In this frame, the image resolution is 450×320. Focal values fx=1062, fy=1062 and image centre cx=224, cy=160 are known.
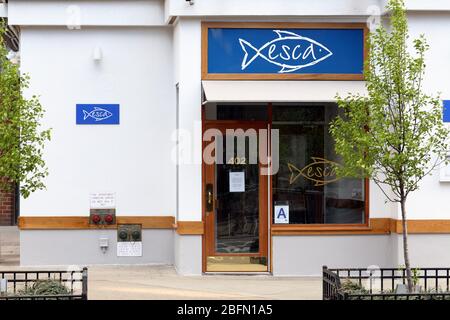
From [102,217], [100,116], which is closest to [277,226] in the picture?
[102,217]

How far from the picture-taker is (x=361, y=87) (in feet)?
49.4

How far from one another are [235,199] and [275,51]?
2214 mm

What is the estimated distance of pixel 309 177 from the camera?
15.4 metres

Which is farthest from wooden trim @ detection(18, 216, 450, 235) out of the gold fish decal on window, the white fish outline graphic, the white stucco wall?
the white fish outline graphic

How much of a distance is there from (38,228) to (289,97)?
4389 mm

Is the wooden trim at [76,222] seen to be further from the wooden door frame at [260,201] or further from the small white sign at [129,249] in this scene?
the wooden door frame at [260,201]

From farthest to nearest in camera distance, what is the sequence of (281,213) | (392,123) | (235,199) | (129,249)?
(129,249) → (235,199) → (281,213) → (392,123)

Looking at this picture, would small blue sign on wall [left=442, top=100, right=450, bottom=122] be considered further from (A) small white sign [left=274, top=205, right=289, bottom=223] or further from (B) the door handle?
(B) the door handle

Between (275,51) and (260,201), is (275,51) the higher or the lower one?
the higher one

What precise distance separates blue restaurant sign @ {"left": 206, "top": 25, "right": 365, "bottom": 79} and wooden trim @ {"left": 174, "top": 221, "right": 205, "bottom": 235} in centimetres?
216

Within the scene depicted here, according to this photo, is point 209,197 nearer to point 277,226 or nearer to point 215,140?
point 215,140

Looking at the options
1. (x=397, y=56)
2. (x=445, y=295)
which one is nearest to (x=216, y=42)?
(x=397, y=56)

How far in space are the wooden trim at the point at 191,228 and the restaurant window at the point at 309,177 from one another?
3.58ft

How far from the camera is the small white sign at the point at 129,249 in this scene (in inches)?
639
